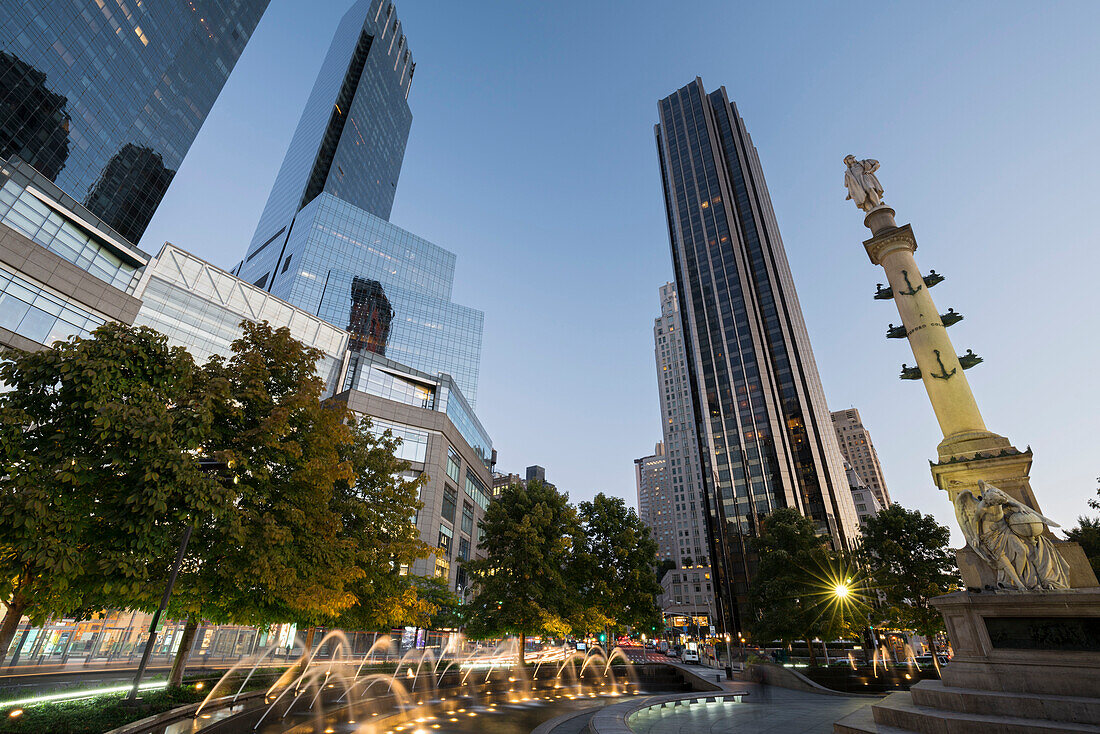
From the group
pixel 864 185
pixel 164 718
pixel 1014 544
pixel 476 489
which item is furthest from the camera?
pixel 476 489

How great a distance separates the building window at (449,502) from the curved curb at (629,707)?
43.6 metres

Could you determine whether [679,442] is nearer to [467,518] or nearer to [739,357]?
[739,357]

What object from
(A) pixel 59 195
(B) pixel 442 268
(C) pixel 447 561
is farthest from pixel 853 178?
(B) pixel 442 268

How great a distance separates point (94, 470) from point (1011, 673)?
17734 millimetres

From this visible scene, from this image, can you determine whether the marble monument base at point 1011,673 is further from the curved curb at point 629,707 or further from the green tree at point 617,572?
the green tree at point 617,572

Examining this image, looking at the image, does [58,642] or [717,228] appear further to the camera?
[717,228]

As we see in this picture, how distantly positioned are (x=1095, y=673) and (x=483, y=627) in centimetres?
2474

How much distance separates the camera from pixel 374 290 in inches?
4245

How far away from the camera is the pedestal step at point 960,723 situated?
23.8 ft

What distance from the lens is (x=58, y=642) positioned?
2955 centimetres

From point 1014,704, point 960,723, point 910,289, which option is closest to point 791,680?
point 1014,704

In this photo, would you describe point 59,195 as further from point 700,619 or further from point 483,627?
point 700,619

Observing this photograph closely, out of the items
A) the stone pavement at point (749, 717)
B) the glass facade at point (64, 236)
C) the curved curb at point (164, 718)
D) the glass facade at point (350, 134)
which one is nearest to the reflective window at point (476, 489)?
the glass facade at point (64, 236)

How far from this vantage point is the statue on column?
62.1 ft
